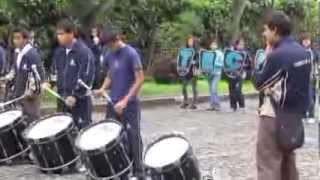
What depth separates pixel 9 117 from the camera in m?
9.19

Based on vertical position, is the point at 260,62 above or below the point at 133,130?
above

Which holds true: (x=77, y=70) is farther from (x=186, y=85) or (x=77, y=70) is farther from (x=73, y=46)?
(x=186, y=85)

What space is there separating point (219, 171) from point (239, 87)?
24.4 feet

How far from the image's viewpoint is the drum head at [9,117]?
908 cm

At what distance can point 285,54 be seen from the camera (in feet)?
19.7

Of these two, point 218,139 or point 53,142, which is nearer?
point 53,142

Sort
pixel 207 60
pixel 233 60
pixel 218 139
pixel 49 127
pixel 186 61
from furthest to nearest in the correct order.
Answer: pixel 186 61 → pixel 207 60 → pixel 233 60 → pixel 218 139 → pixel 49 127

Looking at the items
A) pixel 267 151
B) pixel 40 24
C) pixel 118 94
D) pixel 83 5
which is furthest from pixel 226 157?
pixel 40 24

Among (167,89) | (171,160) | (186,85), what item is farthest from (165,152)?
(167,89)

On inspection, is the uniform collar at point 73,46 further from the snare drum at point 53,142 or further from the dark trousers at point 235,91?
the dark trousers at point 235,91

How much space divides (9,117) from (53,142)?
115 cm

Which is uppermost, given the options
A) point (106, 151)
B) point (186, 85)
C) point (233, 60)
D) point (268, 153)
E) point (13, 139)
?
point (268, 153)

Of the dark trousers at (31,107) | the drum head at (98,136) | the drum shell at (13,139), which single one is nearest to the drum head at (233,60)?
the dark trousers at (31,107)

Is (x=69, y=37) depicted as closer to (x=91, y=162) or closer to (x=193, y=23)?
(x=91, y=162)
